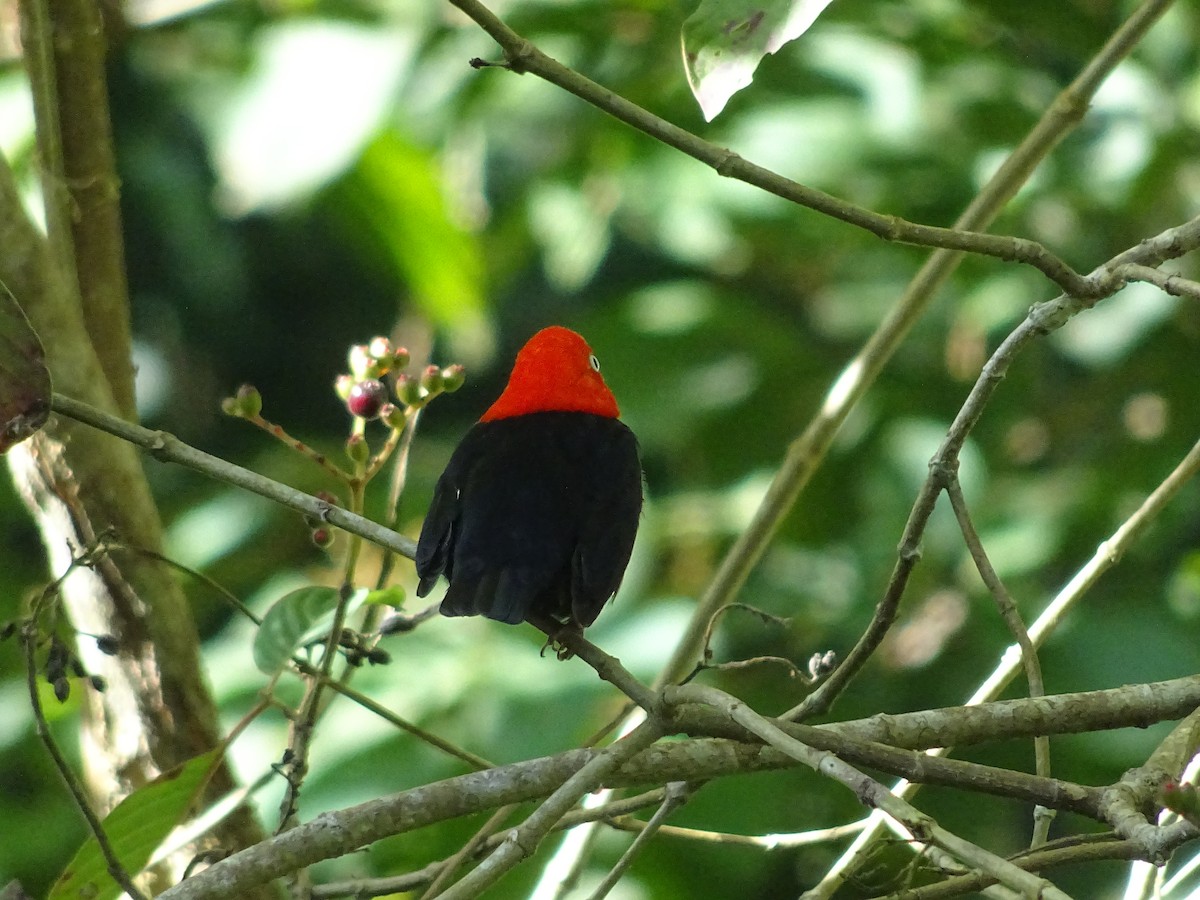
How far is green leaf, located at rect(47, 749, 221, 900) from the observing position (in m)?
2.21

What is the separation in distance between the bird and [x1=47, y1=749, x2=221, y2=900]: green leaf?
504 mm

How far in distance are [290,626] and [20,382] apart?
2.08 feet

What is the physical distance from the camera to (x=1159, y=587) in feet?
13.6

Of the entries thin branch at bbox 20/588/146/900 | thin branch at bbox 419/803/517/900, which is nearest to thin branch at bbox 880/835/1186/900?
thin branch at bbox 419/803/517/900

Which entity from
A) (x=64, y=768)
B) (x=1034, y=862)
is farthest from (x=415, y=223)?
(x=1034, y=862)

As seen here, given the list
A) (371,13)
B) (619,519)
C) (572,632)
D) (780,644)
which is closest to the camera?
(572,632)

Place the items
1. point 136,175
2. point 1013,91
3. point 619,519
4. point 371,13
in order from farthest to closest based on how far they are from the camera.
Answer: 1. point 136,175
2. point 1013,91
3. point 371,13
4. point 619,519

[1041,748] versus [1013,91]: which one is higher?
[1013,91]

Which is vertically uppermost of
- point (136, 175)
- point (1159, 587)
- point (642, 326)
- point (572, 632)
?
point (136, 175)

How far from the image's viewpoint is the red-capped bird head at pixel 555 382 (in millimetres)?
3322

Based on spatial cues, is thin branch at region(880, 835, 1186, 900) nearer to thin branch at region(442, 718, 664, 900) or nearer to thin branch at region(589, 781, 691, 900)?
thin branch at region(589, 781, 691, 900)

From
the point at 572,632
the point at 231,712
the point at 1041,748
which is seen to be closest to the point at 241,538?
the point at 231,712

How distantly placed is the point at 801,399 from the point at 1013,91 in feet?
3.89

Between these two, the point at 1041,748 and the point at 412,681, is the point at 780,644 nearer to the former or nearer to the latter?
the point at 412,681
